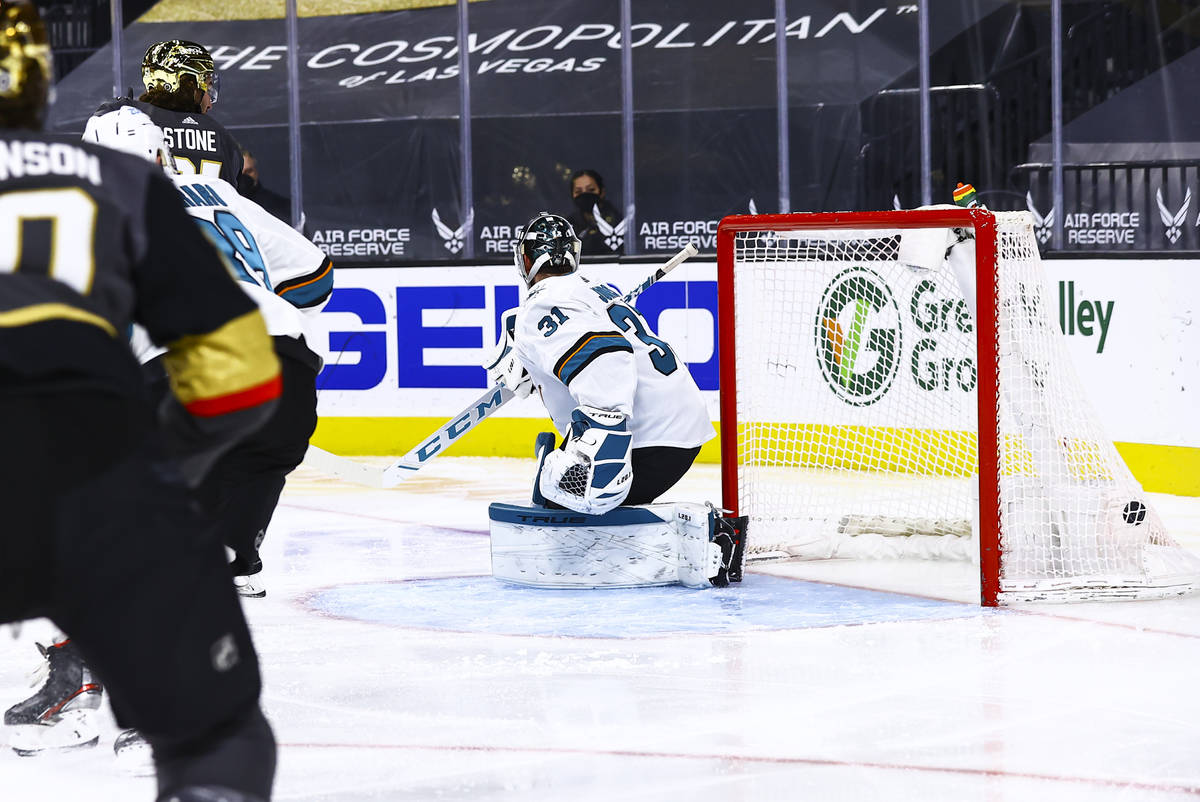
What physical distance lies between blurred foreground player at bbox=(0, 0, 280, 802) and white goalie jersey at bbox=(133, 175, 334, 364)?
4.22 feet

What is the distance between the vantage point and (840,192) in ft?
26.9

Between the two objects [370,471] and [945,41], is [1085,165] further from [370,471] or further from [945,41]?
[370,471]

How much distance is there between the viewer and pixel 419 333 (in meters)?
6.76

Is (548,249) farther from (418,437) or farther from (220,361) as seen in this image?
(418,437)

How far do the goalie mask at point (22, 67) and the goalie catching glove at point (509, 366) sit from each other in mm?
2866

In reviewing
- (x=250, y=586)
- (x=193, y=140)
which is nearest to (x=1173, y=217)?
(x=250, y=586)

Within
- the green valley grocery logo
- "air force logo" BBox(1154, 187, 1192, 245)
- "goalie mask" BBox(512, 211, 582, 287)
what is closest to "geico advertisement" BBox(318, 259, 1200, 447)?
the green valley grocery logo

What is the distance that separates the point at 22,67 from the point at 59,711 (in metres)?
1.53

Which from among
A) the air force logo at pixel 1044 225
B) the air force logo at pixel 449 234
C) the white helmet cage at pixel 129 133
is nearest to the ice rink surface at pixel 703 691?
the white helmet cage at pixel 129 133

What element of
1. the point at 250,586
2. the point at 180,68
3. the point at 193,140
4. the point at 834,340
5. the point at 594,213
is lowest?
the point at 250,586

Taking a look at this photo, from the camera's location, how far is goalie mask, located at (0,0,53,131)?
4.11 feet

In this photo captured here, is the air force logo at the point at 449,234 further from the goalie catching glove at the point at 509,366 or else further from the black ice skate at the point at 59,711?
the black ice skate at the point at 59,711

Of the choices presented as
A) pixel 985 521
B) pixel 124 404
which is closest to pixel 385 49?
pixel 985 521

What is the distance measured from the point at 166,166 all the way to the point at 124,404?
143 cm
